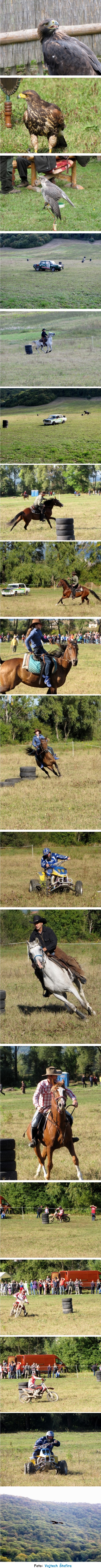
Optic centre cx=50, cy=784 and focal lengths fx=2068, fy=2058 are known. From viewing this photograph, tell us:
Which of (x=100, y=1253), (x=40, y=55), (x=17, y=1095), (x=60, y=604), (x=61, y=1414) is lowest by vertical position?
(x=61, y=1414)

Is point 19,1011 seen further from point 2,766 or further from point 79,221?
point 79,221

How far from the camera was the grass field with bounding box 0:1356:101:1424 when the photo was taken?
16.7 m

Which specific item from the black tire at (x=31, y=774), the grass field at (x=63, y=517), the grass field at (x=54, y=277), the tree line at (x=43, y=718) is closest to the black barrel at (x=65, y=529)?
the grass field at (x=63, y=517)

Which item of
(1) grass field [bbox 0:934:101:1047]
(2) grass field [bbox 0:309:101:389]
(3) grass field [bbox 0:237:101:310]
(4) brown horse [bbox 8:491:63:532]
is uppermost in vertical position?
(3) grass field [bbox 0:237:101:310]

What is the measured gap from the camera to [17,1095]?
1739 cm

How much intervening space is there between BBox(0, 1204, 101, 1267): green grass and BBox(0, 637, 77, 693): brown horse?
13.5 feet

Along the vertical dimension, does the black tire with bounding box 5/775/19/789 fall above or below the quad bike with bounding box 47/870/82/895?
above

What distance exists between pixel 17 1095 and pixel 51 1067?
1.53 feet

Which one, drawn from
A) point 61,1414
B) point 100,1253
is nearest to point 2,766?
point 100,1253

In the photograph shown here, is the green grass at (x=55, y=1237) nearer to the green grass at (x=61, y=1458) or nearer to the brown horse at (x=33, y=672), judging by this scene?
the green grass at (x=61, y=1458)

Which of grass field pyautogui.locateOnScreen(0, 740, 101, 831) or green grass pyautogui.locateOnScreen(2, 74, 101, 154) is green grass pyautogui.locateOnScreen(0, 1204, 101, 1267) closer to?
grass field pyautogui.locateOnScreen(0, 740, 101, 831)

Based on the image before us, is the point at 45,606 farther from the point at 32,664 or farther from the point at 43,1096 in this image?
Answer: the point at 43,1096

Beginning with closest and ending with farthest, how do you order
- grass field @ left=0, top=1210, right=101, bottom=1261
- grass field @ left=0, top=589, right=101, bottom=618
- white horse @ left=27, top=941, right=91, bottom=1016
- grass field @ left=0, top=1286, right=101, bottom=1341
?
grass field @ left=0, top=1286, right=101, bottom=1341
grass field @ left=0, top=1210, right=101, bottom=1261
white horse @ left=27, top=941, right=91, bottom=1016
grass field @ left=0, top=589, right=101, bottom=618

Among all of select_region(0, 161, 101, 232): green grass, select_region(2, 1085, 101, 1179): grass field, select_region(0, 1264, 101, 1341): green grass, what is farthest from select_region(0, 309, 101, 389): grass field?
select_region(0, 1264, 101, 1341): green grass
